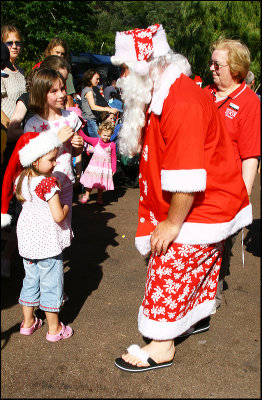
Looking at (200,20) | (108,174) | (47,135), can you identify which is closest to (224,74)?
(47,135)

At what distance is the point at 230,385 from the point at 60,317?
133 centimetres

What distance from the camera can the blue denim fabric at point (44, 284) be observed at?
2.69 metres

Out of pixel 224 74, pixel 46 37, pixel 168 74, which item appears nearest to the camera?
pixel 168 74

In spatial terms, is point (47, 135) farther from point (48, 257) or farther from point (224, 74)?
point (224, 74)

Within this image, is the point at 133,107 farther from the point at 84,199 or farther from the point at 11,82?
the point at 84,199

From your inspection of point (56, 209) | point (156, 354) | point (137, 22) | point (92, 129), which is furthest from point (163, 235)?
point (137, 22)

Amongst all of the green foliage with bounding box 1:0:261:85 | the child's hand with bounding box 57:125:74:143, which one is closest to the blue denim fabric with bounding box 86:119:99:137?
the green foliage with bounding box 1:0:261:85

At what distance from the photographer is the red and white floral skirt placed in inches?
92.4

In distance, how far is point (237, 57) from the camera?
2.80m

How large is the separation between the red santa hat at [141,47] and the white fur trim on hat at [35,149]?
26.4 inches

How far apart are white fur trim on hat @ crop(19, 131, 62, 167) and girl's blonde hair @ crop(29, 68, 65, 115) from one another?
47 cm

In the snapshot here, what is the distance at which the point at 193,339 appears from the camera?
116 inches

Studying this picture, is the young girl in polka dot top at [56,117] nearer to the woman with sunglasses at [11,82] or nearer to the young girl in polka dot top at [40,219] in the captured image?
the young girl in polka dot top at [40,219]

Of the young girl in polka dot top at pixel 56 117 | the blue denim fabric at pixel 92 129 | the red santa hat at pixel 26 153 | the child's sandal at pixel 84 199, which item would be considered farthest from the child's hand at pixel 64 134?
the blue denim fabric at pixel 92 129
